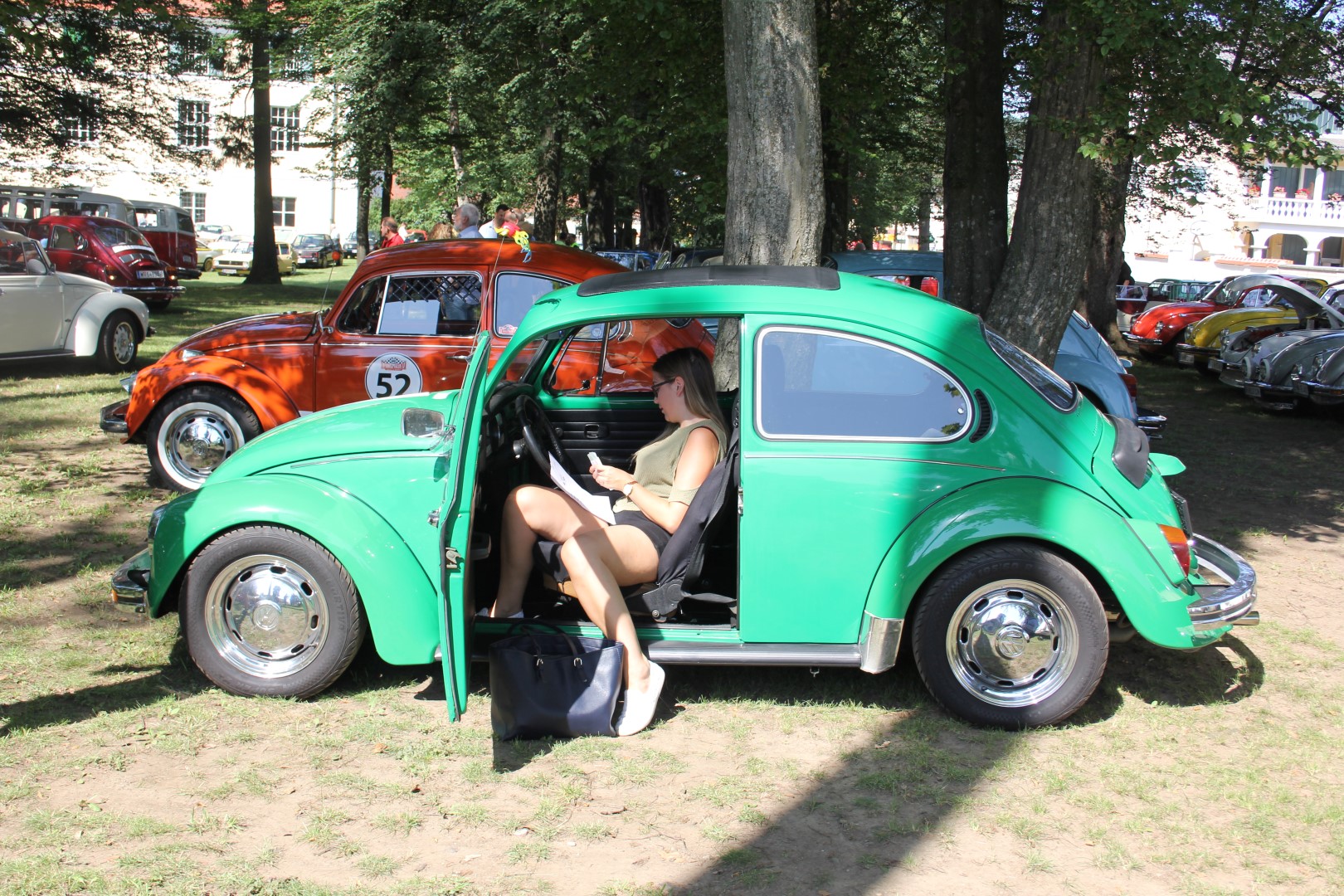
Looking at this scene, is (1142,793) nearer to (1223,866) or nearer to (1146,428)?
(1223,866)

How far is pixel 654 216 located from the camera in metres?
30.7

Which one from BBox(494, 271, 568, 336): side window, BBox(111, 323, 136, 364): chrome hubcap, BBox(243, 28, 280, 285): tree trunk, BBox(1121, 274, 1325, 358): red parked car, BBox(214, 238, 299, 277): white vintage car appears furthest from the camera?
BBox(214, 238, 299, 277): white vintage car

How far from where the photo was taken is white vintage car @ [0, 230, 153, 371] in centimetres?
1275

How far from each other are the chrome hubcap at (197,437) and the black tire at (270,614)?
3870 mm

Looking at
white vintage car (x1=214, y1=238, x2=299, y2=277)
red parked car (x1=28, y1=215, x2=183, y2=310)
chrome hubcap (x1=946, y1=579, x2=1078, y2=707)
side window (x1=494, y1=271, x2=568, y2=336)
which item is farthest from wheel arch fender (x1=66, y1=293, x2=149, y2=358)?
white vintage car (x1=214, y1=238, x2=299, y2=277)

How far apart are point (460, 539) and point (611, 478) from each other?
3.13 feet

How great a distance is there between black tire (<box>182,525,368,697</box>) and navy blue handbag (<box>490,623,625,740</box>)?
672 mm

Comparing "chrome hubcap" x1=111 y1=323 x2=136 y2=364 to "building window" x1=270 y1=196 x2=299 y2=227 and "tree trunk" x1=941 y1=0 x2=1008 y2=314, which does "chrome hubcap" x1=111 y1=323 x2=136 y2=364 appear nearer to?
"tree trunk" x1=941 y1=0 x2=1008 y2=314

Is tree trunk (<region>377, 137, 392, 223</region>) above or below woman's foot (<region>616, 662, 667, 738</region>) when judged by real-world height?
above

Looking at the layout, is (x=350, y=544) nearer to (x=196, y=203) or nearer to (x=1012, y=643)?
(x=1012, y=643)

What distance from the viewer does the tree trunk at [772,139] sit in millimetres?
6984

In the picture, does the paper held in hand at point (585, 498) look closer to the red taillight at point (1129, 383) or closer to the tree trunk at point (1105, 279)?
the red taillight at point (1129, 383)

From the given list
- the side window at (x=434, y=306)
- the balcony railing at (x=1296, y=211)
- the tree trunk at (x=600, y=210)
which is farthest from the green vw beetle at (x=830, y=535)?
the balcony railing at (x=1296, y=211)

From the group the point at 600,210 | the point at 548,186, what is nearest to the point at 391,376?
the point at 548,186
